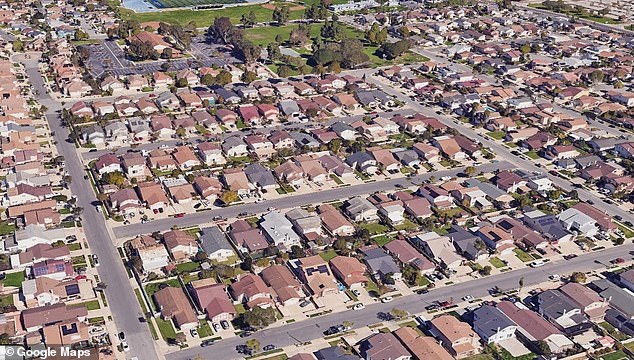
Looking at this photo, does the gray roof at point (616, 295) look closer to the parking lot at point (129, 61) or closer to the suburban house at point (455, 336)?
the suburban house at point (455, 336)

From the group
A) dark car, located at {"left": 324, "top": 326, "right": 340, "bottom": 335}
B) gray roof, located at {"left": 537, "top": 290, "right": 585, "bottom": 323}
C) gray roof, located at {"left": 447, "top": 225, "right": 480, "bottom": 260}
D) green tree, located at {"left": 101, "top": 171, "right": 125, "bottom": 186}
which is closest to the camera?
dark car, located at {"left": 324, "top": 326, "right": 340, "bottom": 335}

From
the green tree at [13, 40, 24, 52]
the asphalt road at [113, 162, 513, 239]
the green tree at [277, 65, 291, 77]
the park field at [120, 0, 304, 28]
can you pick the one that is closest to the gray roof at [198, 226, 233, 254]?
the asphalt road at [113, 162, 513, 239]

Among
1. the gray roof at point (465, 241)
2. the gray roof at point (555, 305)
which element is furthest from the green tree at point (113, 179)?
the gray roof at point (555, 305)

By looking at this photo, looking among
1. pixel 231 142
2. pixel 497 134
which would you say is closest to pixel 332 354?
pixel 231 142

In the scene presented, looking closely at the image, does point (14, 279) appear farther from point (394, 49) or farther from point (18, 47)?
point (394, 49)

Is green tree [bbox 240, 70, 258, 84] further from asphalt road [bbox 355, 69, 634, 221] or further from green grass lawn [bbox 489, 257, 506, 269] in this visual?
green grass lawn [bbox 489, 257, 506, 269]

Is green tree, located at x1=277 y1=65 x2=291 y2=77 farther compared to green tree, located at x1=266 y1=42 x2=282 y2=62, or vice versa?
green tree, located at x1=266 y1=42 x2=282 y2=62
